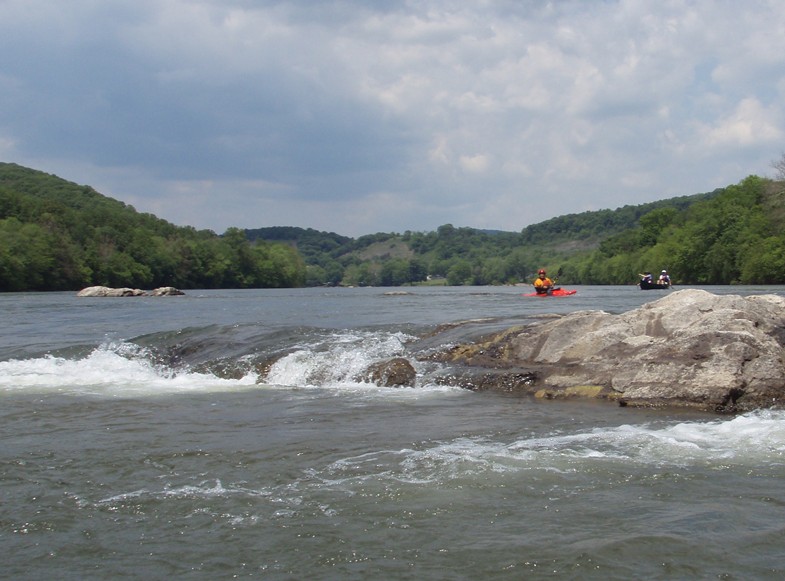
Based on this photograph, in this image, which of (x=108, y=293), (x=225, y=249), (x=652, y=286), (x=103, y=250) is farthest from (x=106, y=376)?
(x=225, y=249)

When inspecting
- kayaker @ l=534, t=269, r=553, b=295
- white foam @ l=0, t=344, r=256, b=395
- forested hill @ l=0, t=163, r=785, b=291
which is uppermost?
forested hill @ l=0, t=163, r=785, b=291

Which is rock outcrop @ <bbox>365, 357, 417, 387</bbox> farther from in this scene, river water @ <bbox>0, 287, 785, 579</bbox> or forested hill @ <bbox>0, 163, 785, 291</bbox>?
forested hill @ <bbox>0, 163, 785, 291</bbox>

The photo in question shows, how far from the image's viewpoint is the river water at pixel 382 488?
4.66m

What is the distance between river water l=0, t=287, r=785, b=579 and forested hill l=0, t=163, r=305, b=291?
256ft

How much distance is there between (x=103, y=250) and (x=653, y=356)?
101252 mm

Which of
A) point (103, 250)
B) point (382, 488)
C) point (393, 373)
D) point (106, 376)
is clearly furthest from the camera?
point (103, 250)

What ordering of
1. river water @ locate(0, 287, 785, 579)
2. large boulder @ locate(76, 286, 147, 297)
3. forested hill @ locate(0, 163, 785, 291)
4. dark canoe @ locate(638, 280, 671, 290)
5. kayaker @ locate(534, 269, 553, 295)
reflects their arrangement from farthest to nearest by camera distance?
forested hill @ locate(0, 163, 785, 291), large boulder @ locate(76, 286, 147, 297), dark canoe @ locate(638, 280, 671, 290), kayaker @ locate(534, 269, 553, 295), river water @ locate(0, 287, 785, 579)

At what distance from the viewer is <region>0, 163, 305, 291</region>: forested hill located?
8419 cm

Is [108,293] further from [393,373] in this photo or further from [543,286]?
[393,373]

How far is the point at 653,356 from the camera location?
435 inches

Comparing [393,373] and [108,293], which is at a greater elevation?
[108,293]

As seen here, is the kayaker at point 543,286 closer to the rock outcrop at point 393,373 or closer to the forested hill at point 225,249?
the rock outcrop at point 393,373

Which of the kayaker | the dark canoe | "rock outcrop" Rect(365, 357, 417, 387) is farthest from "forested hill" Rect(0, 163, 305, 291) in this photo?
"rock outcrop" Rect(365, 357, 417, 387)

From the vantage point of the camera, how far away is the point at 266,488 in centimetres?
628
